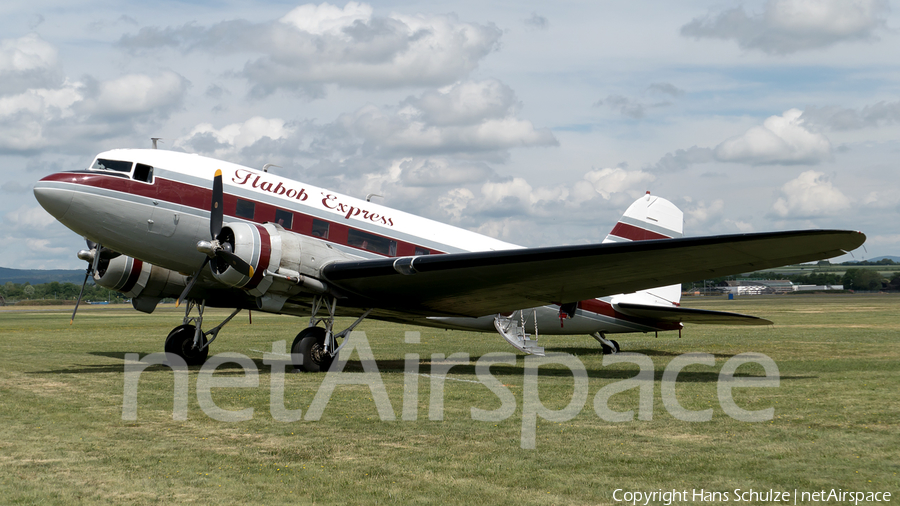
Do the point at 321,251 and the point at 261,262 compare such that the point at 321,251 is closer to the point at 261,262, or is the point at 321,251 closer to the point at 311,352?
the point at 261,262

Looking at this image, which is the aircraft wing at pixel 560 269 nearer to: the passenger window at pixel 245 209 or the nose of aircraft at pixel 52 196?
the passenger window at pixel 245 209

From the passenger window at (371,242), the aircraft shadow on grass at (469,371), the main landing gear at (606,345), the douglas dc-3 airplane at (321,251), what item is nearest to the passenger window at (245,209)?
the douglas dc-3 airplane at (321,251)

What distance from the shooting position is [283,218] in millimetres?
15000

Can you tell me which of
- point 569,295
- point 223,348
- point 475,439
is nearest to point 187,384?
point 475,439

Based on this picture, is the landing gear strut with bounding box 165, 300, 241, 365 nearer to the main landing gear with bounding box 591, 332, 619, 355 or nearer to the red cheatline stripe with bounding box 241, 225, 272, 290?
the red cheatline stripe with bounding box 241, 225, 272, 290

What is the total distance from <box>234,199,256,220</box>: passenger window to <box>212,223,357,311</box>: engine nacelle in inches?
28.8

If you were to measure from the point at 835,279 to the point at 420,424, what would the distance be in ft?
675

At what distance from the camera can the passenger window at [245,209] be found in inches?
580

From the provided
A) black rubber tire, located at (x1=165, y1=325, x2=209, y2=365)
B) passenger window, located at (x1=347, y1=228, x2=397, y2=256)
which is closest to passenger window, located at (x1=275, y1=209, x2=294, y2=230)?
passenger window, located at (x1=347, y1=228, x2=397, y2=256)

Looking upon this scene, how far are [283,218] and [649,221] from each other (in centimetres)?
1013

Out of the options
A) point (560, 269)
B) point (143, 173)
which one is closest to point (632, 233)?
point (560, 269)

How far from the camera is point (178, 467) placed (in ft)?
21.6

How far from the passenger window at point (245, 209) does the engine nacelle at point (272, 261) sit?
73 centimetres

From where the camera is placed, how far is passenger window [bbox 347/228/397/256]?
615 inches
